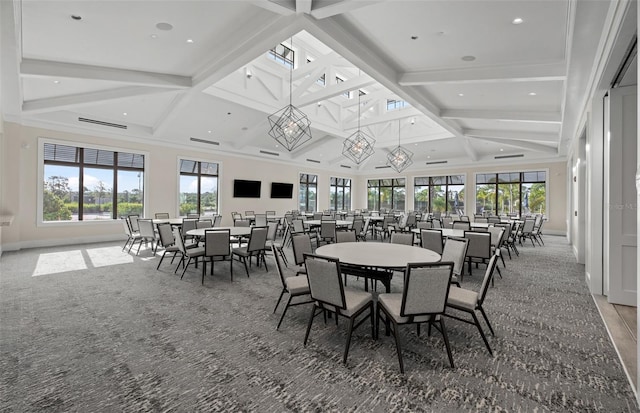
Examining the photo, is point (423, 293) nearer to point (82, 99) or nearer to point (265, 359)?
point (265, 359)

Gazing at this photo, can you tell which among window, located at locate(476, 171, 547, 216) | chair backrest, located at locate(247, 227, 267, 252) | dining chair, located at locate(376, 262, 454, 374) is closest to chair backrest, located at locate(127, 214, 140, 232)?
chair backrest, located at locate(247, 227, 267, 252)

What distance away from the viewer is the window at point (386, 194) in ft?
55.9

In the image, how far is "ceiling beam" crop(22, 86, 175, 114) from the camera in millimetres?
6723

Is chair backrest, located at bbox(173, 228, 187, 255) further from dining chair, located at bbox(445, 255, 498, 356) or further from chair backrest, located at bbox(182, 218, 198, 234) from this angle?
dining chair, located at bbox(445, 255, 498, 356)

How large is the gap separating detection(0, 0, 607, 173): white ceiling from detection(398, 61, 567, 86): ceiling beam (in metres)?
0.02

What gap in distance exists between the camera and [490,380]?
7.29 feet

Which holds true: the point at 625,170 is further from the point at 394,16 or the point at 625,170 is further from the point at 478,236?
the point at 394,16

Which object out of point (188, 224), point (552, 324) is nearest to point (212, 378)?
point (552, 324)

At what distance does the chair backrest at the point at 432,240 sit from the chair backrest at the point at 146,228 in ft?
18.7

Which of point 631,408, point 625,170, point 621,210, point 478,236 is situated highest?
point 625,170

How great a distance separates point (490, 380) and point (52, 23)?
21.6 ft

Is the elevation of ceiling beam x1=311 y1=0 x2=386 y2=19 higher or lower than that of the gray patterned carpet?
higher

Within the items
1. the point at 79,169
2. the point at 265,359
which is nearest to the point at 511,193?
the point at 265,359

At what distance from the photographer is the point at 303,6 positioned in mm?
3764
